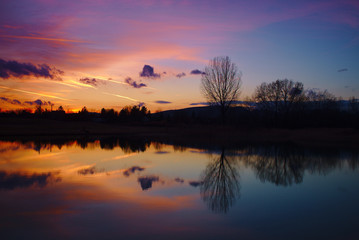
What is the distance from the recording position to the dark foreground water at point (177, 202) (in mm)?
5543

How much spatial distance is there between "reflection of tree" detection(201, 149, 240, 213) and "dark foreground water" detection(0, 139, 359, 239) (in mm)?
30

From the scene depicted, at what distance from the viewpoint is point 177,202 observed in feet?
25.1

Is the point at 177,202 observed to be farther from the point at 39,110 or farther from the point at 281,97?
the point at 39,110

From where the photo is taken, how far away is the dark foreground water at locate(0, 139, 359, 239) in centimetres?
554

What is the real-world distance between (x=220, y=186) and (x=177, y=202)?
2.63 m

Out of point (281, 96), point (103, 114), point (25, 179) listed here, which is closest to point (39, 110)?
point (103, 114)

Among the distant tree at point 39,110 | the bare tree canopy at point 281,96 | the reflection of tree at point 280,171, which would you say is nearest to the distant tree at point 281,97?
the bare tree canopy at point 281,96

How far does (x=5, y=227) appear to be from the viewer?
561cm

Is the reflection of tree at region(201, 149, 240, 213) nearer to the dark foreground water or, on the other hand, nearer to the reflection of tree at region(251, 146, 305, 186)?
the dark foreground water

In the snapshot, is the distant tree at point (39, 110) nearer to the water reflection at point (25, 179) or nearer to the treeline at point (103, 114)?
the treeline at point (103, 114)

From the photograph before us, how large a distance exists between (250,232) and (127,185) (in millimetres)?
5329

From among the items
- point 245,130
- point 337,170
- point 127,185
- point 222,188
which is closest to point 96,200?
point 127,185

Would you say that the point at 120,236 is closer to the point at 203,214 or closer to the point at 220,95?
the point at 203,214

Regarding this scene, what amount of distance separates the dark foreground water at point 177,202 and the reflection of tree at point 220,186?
1.2 inches
